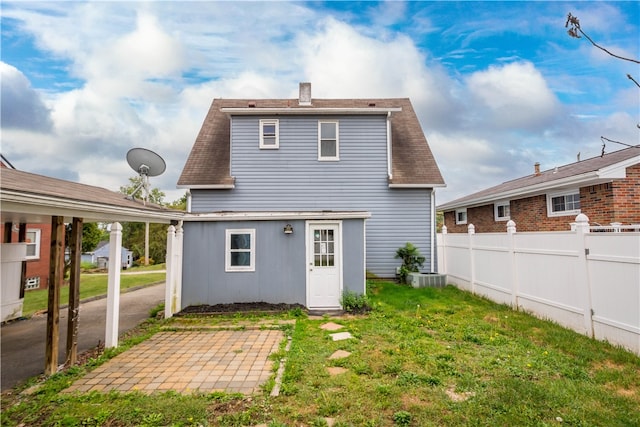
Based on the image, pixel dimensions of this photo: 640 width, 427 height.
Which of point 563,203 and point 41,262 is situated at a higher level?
point 563,203

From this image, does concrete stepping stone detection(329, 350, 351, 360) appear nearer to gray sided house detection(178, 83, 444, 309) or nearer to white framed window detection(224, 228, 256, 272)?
white framed window detection(224, 228, 256, 272)

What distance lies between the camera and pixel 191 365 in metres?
4.47

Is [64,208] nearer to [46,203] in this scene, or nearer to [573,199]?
[46,203]

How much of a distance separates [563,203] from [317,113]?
8750 millimetres

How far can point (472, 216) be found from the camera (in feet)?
47.0

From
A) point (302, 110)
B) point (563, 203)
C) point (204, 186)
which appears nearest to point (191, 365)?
point (204, 186)

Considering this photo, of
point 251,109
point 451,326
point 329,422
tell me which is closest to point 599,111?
point 451,326

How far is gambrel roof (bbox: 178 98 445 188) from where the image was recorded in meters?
10.7

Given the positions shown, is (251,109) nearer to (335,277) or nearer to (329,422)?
(335,277)

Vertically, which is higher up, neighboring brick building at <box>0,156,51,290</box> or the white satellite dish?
the white satellite dish

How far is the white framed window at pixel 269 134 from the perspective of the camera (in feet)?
35.9

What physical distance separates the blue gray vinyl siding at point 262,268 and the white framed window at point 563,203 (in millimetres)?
6828

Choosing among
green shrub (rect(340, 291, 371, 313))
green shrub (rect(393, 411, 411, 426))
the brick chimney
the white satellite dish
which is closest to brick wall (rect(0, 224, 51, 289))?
the white satellite dish

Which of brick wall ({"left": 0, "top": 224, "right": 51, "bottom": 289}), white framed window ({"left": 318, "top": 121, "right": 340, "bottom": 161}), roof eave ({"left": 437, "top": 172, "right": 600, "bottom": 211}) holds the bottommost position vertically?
brick wall ({"left": 0, "top": 224, "right": 51, "bottom": 289})
